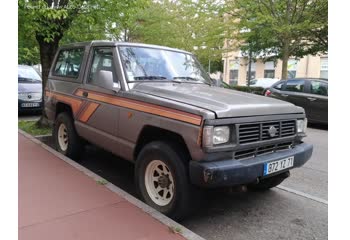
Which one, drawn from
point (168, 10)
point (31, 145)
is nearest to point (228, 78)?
point (168, 10)

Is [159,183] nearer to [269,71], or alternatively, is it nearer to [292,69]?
[292,69]

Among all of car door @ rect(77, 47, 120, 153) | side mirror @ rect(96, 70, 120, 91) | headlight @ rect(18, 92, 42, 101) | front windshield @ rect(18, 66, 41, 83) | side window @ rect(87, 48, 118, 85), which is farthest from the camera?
front windshield @ rect(18, 66, 41, 83)

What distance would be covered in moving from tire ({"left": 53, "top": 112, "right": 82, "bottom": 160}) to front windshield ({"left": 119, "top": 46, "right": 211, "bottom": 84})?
5.75ft

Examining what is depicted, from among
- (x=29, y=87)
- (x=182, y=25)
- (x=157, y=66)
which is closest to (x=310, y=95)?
(x=157, y=66)

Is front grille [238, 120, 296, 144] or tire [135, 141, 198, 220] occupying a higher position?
front grille [238, 120, 296, 144]

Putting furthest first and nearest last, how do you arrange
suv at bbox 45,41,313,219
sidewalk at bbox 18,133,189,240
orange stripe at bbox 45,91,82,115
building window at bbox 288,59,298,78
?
1. building window at bbox 288,59,298,78
2. orange stripe at bbox 45,91,82,115
3. suv at bbox 45,41,313,219
4. sidewalk at bbox 18,133,189,240

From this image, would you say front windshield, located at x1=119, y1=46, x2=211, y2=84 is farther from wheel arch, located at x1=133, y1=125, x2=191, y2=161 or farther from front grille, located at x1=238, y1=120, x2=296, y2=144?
front grille, located at x1=238, y1=120, x2=296, y2=144

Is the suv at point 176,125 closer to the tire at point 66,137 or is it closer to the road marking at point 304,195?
the tire at point 66,137

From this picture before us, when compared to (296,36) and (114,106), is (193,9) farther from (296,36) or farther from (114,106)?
(114,106)

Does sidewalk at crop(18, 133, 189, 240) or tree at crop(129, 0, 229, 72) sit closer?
sidewalk at crop(18, 133, 189, 240)

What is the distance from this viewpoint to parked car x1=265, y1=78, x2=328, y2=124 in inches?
412

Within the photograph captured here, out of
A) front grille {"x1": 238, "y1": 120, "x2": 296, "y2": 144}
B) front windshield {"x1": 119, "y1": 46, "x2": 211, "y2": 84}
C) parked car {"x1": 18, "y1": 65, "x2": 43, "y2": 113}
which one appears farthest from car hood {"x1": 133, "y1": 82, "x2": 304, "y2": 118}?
parked car {"x1": 18, "y1": 65, "x2": 43, "y2": 113}

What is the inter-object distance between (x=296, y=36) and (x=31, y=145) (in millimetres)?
12259

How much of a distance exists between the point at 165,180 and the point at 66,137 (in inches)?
115
